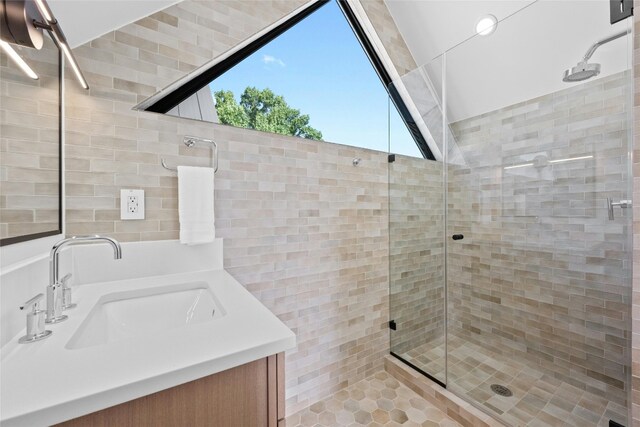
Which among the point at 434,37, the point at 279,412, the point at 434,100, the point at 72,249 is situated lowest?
the point at 279,412

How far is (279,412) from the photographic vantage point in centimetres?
69

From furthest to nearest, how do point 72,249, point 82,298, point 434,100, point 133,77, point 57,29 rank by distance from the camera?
point 434,100, point 133,77, point 72,249, point 82,298, point 57,29

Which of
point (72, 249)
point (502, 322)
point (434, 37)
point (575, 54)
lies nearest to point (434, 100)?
point (434, 37)

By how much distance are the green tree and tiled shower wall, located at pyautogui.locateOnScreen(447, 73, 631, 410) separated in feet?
4.00

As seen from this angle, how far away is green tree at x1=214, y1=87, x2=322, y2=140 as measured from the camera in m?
1.60

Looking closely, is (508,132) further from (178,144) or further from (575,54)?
(178,144)

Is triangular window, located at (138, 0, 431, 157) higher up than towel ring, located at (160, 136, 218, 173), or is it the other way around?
triangular window, located at (138, 0, 431, 157)

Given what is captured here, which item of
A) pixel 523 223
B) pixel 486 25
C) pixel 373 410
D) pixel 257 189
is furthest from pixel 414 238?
pixel 486 25

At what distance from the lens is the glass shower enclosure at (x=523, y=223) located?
5.11ft

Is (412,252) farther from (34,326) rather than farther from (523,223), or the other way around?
(34,326)

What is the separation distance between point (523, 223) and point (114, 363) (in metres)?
2.34

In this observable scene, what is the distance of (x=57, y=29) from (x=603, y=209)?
8.36ft

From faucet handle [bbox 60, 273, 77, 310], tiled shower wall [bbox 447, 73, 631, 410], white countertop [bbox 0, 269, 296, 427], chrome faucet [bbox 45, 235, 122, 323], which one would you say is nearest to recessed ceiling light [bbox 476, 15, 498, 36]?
tiled shower wall [bbox 447, 73, 631, 410]

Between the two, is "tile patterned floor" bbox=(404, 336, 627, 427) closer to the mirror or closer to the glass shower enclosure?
the glass shower enclosure
